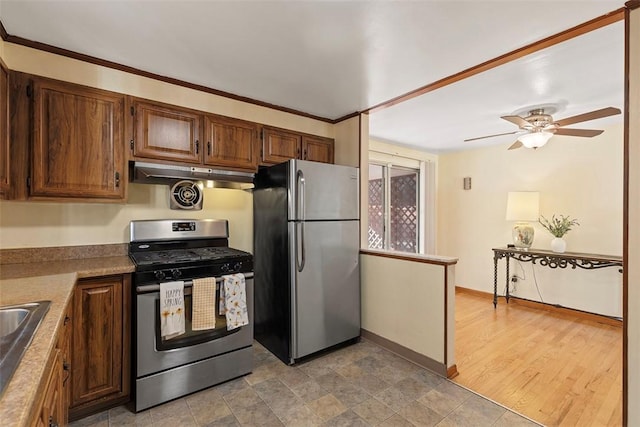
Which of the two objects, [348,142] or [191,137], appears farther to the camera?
[348,142]

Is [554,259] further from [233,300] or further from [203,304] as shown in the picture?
[203,304]

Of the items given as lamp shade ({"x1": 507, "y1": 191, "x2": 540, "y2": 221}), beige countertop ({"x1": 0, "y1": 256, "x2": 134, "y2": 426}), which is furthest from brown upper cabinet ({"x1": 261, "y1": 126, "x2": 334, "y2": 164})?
lamp shade ({"x1": 507, "y1": 191, "x2": 540, "y2": 221})

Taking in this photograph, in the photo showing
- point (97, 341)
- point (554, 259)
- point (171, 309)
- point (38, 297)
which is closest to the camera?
point (38, 297)

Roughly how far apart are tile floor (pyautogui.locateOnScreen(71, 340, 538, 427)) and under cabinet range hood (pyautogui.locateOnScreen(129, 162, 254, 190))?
1.58 meters

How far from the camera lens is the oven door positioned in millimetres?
1941

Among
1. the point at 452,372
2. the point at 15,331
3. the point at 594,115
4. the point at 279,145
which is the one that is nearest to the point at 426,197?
the point at 594,115

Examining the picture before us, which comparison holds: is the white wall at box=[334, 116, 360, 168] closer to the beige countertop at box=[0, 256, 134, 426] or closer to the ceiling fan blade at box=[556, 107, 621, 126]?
the ceiling fan blade at box=[556, 107, 621, 126]

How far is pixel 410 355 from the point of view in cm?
263

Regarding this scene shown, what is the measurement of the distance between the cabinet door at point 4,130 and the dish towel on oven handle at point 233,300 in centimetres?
139

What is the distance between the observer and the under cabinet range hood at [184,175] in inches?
88.5

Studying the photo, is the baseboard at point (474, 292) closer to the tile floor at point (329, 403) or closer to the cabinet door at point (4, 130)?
the tile floor at point (329, 403)

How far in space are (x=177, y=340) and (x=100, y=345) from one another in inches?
17.2

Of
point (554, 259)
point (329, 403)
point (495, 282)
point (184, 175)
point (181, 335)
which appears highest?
point (184, 175)

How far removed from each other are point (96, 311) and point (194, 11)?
1.85m
